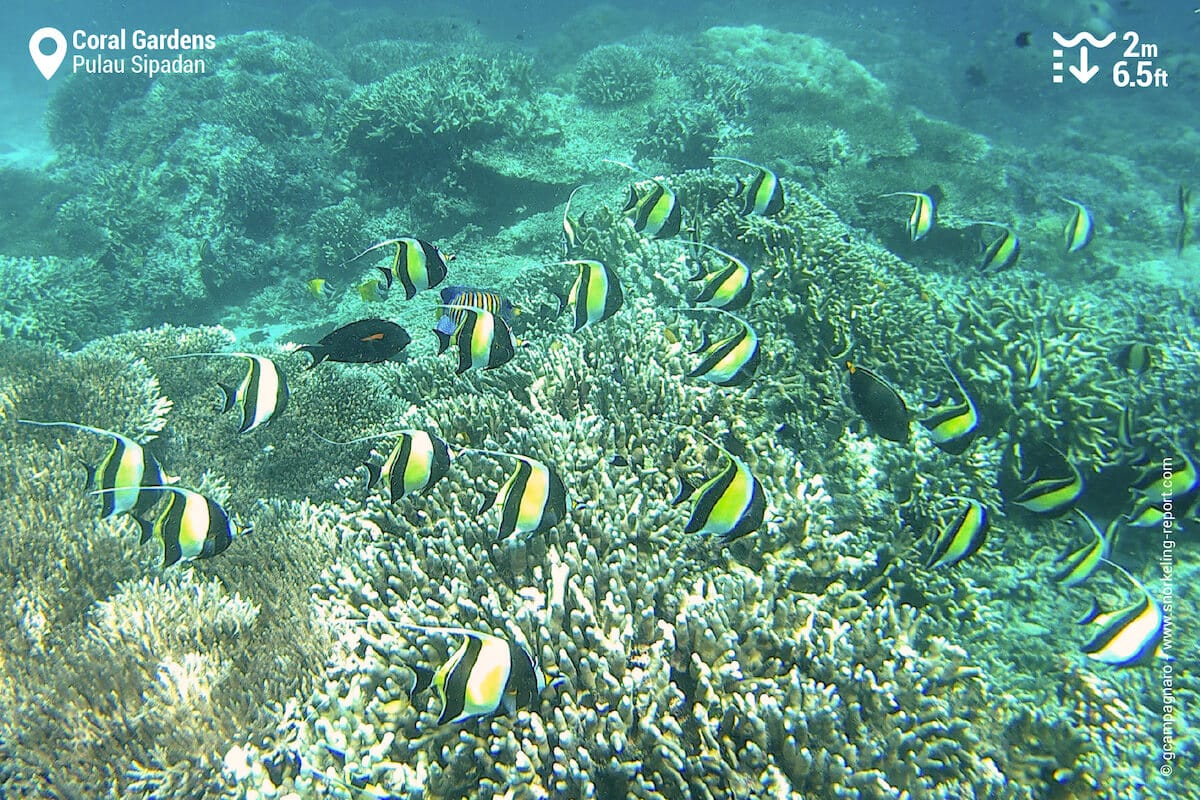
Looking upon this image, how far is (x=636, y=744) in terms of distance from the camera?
2549 mm

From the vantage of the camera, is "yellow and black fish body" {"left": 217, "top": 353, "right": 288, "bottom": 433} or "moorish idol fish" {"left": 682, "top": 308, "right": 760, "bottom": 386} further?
"moorish idol fish" {"left": 682, "top": 308, "right": 760, "bottom": 386}

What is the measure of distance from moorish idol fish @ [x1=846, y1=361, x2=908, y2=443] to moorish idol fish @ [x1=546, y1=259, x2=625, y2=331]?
54.8 inches

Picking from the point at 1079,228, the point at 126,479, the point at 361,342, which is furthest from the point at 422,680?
the point at 1079,228

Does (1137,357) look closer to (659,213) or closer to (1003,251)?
(1003,251)

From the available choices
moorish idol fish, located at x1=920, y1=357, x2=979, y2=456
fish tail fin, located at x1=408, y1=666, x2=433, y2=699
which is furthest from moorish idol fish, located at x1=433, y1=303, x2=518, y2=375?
moorish idol fish, located at x1=920, y1=357, x2=979, y2=456

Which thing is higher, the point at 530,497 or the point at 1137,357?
the point at 530,497

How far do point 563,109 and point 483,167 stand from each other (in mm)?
3241

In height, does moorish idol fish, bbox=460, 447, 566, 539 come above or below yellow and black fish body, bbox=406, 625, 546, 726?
above

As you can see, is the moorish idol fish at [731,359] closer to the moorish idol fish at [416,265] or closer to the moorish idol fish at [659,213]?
the moorish idol fish at [659,213]

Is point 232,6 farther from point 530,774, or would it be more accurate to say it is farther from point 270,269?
point 530,774

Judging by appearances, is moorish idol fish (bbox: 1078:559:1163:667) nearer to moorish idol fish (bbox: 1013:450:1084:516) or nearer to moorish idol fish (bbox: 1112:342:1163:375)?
moorish idol fish (bbox: 1013:450:1084:516)

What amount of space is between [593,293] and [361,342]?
131 cm

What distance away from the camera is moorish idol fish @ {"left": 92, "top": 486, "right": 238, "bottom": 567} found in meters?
2.73

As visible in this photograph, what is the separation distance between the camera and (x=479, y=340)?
3.06 metres
